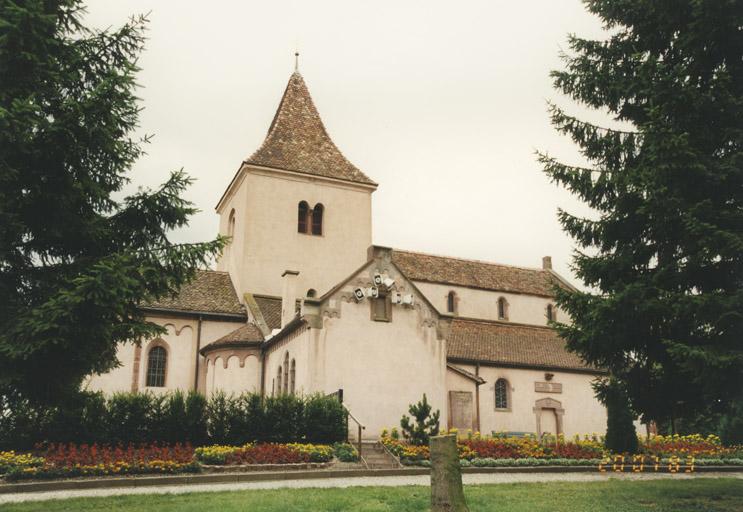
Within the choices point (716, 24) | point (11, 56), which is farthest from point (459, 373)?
point (11, 56)

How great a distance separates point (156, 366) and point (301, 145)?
1413cm

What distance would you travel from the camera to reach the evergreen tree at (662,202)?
12156 millimetres

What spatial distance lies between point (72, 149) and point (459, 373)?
847 inches

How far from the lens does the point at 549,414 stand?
34719 mm

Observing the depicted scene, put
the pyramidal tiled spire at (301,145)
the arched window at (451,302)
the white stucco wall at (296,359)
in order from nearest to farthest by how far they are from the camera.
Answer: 1. the white stucco wall at (296,359)
2. the pyramidal tiled spire at (301,145)
3. the arched window at (451,302)

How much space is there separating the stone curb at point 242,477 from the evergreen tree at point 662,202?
543 cm

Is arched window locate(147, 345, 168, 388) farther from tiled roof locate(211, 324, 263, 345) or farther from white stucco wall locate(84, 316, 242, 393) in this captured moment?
tiled roof locate(211, 324, 263, 345)

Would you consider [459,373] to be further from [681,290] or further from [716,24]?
[716,24]

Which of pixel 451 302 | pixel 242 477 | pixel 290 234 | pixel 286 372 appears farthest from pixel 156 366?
pixel 451 302

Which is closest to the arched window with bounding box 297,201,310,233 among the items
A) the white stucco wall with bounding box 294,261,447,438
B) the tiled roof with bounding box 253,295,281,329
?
the tiled roof with bounding box 253,295,281,329

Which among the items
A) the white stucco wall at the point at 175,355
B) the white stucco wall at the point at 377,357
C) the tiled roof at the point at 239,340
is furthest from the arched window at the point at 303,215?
the white stucco wall at the point at 377,357

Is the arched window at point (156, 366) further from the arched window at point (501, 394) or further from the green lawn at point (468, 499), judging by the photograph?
the green lawn at point (468, 499)

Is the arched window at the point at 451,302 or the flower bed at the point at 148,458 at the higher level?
the arched window at the point at 451,302

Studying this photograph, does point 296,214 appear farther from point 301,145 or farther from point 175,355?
point 175,355
